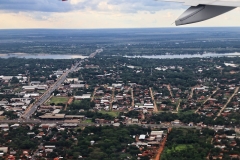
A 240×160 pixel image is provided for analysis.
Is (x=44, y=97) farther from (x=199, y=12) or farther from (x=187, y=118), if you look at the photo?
(x=199, y=12)

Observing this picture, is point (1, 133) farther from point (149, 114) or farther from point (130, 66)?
point (130, 66)

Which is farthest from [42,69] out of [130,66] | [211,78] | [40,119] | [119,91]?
[40,119]

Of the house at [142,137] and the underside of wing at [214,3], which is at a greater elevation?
the underside of wing at [214,3]

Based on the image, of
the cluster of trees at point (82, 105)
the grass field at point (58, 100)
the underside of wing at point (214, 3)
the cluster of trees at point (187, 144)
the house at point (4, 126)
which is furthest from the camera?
the grass field at point (58, 100)

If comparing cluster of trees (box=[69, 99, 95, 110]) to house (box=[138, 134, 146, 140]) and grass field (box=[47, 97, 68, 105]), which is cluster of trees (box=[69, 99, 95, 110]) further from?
house (box=[138, 134, 146, 140])

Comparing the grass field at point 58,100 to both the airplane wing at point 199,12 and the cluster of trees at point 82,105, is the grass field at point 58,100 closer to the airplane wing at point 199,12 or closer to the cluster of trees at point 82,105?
the cluster of trees at point 82,105

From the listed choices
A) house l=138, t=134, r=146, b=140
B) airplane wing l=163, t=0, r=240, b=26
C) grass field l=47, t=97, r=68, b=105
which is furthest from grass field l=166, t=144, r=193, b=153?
grass field l=47, t=97, r=68, b=105

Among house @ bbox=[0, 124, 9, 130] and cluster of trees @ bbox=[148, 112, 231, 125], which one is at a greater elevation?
cluster of trees @ bbox=[148, 112, 231, 125]

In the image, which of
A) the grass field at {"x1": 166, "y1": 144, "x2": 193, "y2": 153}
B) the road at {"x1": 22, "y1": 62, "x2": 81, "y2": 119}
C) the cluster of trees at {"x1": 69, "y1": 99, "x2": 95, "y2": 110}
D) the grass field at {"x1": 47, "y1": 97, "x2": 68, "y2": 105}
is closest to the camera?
the grass field at {"x1": 166, "y1": 144, "x2": 193, "y2": 153}

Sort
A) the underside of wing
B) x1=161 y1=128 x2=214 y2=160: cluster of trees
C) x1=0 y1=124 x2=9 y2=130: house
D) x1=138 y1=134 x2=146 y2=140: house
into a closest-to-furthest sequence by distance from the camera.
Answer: the underside of wing < x1=161 y1=128 x2=214 y2=160: cluster of trees < x1=138 y1=134 x2=146 y2=140: house < x1=0 y1=124 x2=9 y2=130: house

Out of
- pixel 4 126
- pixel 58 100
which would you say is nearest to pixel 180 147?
pixel 4 126

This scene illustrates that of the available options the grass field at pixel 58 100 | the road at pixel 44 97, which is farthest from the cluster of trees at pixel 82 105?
the road at pixel 44 97
